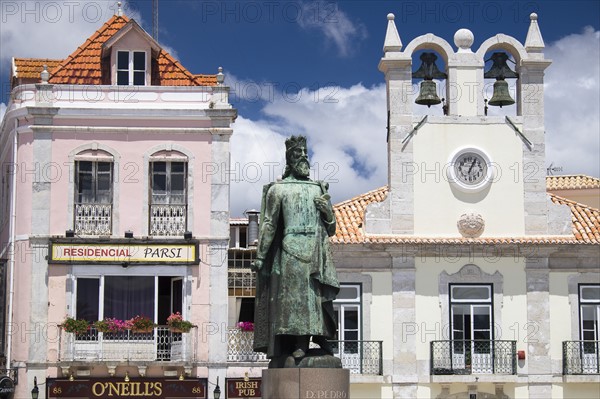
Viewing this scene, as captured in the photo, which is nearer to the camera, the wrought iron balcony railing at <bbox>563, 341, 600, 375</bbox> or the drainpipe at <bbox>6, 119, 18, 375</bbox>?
the drainpipe at <bbox>6, 119, 18, 375</bbox>

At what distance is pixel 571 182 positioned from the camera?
42.7 m

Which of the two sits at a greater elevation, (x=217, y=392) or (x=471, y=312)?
(x=471, y=312)

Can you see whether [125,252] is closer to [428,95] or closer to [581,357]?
[428,95]

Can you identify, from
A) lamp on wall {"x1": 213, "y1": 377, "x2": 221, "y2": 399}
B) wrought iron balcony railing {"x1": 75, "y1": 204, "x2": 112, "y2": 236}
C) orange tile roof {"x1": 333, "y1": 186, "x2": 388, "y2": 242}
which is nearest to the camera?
lamp on wall {"x1": 213, "y1": 377, "x2": 221, "y2": 399}

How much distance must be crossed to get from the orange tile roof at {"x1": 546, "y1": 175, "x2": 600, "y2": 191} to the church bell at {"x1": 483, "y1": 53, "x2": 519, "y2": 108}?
29.0 feet

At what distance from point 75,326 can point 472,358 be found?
32.8ft

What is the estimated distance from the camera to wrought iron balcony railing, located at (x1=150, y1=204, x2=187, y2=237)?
1265 inches

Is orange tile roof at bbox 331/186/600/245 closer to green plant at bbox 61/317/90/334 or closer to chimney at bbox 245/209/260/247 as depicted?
chimney at bbox 245/209/260/247

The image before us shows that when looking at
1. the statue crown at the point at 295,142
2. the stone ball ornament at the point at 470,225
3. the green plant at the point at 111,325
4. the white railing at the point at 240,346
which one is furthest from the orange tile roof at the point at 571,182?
the statue crown at the point at 295,142

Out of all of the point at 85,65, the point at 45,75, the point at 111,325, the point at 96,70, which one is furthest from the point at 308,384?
the point at 85,65

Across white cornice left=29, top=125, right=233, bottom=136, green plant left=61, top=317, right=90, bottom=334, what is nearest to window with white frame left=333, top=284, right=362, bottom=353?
white cornice left=29, top=125, right=233, bottom=136

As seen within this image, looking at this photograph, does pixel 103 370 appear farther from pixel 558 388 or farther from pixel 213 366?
pixel 558 388

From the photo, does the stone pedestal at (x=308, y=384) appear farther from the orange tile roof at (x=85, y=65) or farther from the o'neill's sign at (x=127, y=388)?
the orange tile roof at (x=85, y=65)

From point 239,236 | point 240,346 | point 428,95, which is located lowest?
point 240,346
